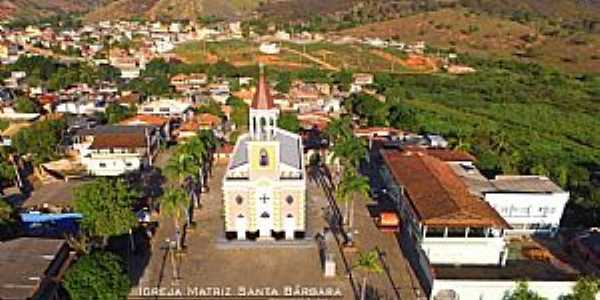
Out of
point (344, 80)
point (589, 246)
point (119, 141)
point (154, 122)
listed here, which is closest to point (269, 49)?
point (344, 80)

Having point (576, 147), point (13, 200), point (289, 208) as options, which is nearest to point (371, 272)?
point (289, 208)

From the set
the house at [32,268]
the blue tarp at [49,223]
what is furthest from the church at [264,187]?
the blue tarp at [49,223]

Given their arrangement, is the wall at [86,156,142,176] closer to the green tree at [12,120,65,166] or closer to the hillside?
the green tree at [12,120,65,166]

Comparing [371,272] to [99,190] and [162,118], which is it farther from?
[162,118]

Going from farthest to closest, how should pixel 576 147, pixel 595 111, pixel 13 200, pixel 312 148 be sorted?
pixel 595 111, pixel 576 147, pixel 312 148, pixel 13 200

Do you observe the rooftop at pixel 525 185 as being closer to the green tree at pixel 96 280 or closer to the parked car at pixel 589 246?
the parked car at pixel 589 246

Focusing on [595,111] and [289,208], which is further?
[595,111]
